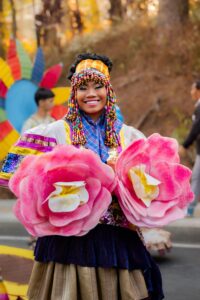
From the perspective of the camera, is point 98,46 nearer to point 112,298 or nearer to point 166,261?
point 166,261

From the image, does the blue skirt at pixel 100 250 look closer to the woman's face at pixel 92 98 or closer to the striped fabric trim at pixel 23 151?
the striped fabric trim at pixel 23 151

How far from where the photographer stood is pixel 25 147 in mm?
4543

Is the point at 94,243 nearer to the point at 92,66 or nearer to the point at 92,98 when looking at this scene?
the point at 92,98

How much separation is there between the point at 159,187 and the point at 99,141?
0.44 m

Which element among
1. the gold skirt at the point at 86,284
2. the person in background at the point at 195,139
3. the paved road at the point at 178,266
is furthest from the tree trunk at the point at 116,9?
the gold skirt at the point at 86,284

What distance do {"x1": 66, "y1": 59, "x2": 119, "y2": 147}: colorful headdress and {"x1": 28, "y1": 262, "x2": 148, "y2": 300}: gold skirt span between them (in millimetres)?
699

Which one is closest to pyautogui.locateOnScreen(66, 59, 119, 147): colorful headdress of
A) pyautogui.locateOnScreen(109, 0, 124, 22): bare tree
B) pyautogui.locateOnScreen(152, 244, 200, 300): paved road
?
pyautogui.locateOnScreen(152, 244, 200, 300): paved road

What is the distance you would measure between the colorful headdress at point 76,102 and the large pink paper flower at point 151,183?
0.24m

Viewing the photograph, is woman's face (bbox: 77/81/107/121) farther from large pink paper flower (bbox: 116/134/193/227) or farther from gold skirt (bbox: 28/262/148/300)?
gold skirt (bbox: 28/262/148/300)

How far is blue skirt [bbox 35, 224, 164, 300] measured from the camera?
4281mm

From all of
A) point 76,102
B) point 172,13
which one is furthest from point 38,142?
point 172,13

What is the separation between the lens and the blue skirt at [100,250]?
428cm

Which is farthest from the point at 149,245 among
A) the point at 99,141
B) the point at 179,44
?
the point at 179,44

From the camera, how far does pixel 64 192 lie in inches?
164
